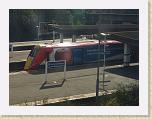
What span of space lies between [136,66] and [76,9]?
1.35m

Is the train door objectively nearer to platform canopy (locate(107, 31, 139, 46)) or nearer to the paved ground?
the paved ground

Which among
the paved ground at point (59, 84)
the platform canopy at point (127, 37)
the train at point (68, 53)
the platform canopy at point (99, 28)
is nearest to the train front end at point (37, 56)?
the train at point (68, 53)

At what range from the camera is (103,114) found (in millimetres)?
5672

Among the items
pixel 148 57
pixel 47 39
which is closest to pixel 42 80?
pixel 47 39

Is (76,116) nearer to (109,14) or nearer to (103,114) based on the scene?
(103,114)

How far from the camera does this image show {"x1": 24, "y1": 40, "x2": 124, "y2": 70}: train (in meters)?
8.77

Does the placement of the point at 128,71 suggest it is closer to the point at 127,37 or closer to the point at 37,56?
the point at 127,37

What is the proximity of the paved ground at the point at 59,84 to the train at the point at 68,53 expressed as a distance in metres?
0.76

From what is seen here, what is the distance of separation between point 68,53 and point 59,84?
249 cm

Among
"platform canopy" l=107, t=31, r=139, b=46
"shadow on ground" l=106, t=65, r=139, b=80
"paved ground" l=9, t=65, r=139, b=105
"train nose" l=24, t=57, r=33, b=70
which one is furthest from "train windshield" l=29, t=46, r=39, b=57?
"platform canopy" l=107, t=31, r=139, b=46

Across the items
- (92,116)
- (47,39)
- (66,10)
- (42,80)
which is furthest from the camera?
(47,39)

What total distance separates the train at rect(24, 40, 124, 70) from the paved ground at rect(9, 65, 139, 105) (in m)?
0.76

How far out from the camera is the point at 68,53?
9.80 m
